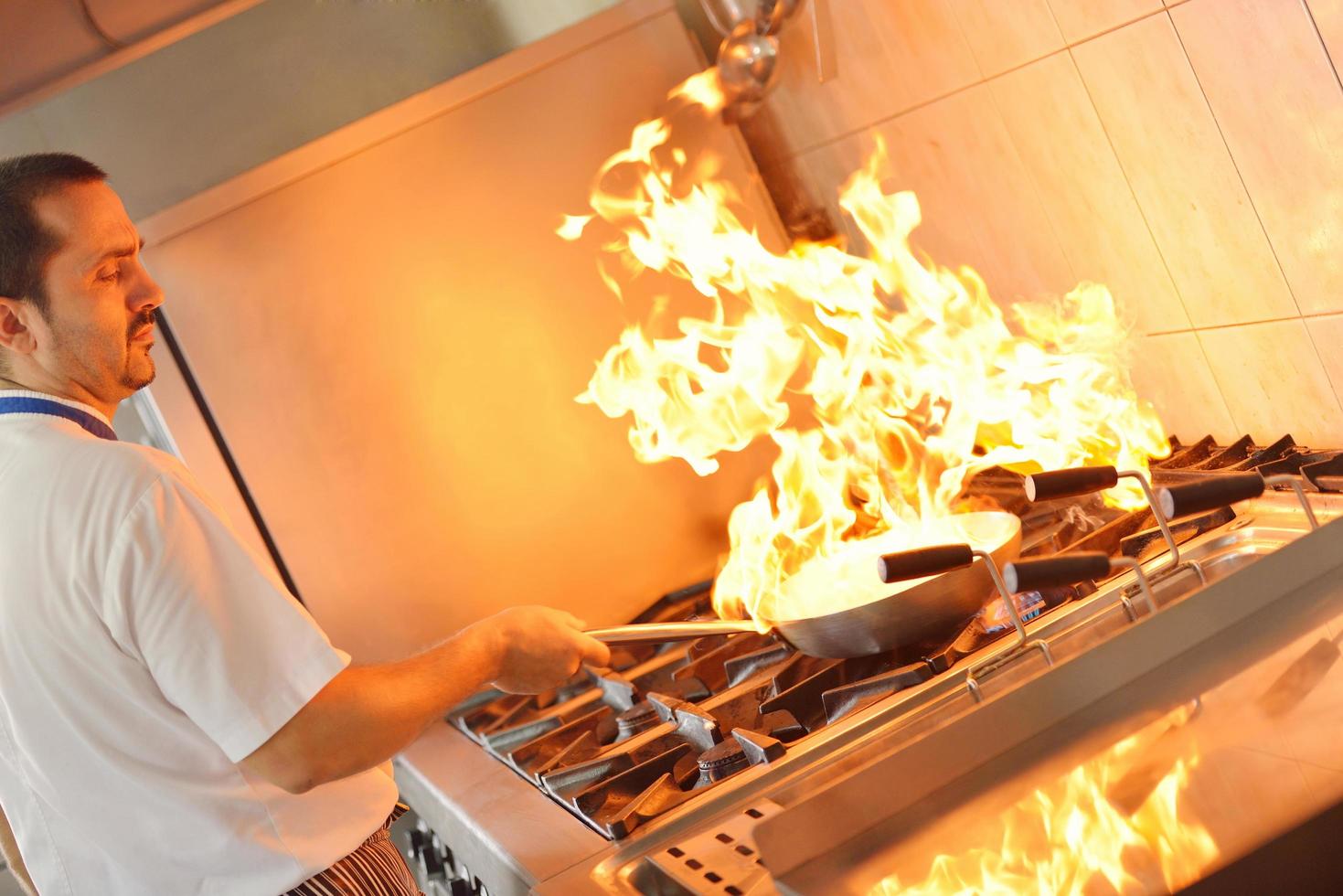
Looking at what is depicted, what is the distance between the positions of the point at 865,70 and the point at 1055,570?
3.56 ft

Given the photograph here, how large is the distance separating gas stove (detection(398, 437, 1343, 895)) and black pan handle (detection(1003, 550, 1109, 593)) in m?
0.06

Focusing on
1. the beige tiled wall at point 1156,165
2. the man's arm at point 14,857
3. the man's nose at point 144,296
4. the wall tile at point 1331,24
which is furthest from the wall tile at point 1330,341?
the man's arm at point 14,857

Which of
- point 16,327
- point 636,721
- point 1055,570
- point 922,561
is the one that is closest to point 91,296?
point 16,327

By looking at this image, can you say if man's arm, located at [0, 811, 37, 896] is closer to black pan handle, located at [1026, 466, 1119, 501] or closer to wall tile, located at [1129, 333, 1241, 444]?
black pan handle, located at [1026, 466, 1119, 501]

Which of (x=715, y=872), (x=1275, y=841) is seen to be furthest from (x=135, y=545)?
(x=1275, y=841)

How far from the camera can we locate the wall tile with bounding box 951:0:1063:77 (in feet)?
5.24

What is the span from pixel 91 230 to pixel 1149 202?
4.13 feet

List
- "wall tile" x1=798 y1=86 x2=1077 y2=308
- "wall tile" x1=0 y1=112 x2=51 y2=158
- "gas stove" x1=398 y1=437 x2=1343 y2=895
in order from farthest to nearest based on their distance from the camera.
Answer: "wall tile" x1=0 y1=112 x2=51 y2=158, "wall tile" x1=798 y1=86 x2=1077 y2=308, "gas stove" x1=398 y1=437 x2=1343 y2=895

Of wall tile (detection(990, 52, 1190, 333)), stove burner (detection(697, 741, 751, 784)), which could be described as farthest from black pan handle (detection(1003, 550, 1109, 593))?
wall tile (detection(990, 52, 1190, 333))

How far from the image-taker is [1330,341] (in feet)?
4.69

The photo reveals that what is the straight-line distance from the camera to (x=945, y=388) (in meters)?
2.01

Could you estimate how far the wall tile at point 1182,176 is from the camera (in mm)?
1454

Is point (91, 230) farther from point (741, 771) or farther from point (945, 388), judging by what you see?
point (945, 388)

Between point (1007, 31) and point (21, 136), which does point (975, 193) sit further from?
point (21, 136)
